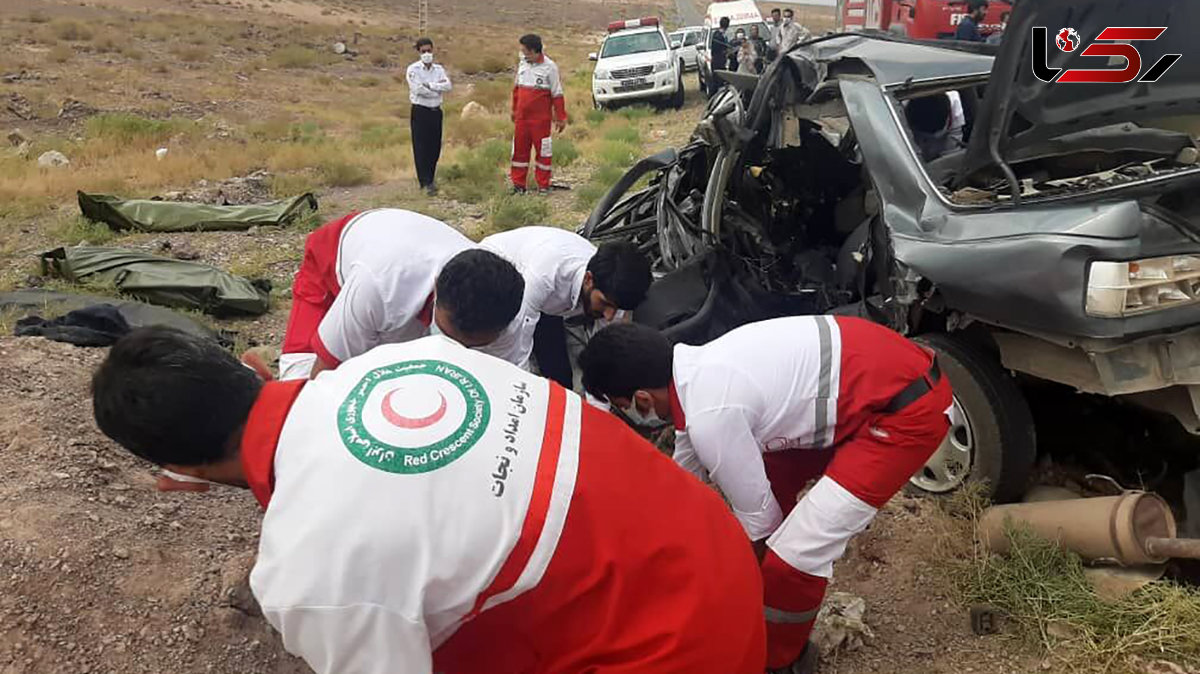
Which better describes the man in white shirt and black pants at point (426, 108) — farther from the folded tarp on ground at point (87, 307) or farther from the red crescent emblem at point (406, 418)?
the red crescent emblem at point (406, 418)

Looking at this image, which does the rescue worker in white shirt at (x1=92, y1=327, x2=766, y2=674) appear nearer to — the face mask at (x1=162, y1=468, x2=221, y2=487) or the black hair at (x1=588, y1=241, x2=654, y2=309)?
the face mask at (x1=162, y1=468, x2=221, y2=487)

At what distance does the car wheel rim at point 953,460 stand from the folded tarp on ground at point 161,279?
4.26 metres

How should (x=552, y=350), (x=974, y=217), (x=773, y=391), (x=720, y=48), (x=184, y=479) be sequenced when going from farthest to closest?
1. (x=720, y=48)
2. (x=552, y=350)
3. (x=974, y=217)
4. (x=773, y=391)
5. (x=184, y=479)

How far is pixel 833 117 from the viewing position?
4.04m

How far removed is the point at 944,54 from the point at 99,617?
3999mm

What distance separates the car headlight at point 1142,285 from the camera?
246cm

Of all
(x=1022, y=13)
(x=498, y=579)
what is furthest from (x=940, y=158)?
(x=498, y=579)

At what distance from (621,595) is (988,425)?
2.12 meters

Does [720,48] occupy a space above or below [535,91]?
above

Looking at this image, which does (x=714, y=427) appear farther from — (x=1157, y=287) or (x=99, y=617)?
(x=99, y=617)

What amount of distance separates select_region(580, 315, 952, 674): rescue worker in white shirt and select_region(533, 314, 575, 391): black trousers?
1.64 m

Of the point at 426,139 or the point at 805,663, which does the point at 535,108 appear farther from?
the point at 805,663

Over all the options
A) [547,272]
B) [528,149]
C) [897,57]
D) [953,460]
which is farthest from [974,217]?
[528,149]

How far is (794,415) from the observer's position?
2346 millimetres
